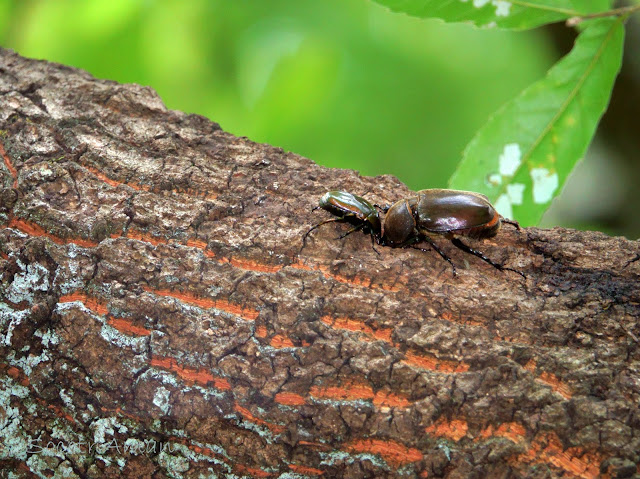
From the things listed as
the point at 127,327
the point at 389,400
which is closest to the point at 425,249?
the point at 389,400

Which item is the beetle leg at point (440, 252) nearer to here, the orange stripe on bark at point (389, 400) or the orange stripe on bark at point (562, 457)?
the orange stripe on bark at point (389, 400)

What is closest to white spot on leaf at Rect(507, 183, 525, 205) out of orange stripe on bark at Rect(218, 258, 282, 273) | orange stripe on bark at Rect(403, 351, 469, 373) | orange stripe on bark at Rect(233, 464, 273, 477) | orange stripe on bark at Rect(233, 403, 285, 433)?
orange stripe on bark at Rect(403, 351, 469, 373)

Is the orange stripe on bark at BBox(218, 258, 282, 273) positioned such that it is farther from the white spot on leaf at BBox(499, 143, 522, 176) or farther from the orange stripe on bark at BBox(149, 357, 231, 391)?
the white spot on leaf at BBox(499, 143, 522, 176)

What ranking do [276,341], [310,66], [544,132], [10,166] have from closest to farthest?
[276,341] → [10,166] → [544,132] → [310,66]

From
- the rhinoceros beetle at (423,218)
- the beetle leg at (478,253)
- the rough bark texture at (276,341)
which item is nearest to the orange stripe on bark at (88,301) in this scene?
the rough bark texture at (276,341)

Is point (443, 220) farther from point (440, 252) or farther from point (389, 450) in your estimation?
point (389, 450)

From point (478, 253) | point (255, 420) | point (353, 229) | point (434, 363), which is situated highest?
point (478, 253)

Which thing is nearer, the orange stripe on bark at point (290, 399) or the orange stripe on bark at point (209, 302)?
the orange stripe on bark at point (290, 399)
